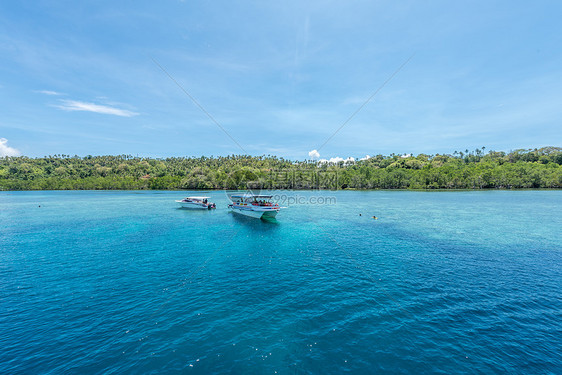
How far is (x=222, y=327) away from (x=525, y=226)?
64625 millimetres

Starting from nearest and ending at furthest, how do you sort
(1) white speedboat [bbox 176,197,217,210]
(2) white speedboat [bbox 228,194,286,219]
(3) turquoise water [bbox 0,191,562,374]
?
(3) turquoise water [bbox 0,191,562,374]
(2) white speedboat [bbox 228,194,286,219]
(1) white speedboat [bbox 176,197,217,210]

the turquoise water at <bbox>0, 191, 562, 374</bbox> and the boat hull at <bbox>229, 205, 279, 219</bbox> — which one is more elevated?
the boat hull at <bbox>229, 205, 279, 219</bbox>

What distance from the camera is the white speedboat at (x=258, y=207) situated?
191 feet

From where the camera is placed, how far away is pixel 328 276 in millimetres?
24359

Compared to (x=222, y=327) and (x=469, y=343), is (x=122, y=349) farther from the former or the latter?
(x=469, y=343)

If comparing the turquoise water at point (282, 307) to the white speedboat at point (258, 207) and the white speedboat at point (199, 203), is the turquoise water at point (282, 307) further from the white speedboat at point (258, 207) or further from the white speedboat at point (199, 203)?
the white speedboat at point (199, 203)

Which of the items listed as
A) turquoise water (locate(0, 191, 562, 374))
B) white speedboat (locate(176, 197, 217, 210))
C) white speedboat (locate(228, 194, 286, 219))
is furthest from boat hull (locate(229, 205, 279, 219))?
white speedboat (locate(176, 197, 217, 210))

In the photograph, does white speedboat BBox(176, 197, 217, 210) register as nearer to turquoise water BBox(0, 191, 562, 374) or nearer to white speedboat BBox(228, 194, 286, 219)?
white speedboat BBox(228, 194, 286, 219)

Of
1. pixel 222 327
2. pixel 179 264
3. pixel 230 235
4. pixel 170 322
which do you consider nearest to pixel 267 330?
pixel 222 327

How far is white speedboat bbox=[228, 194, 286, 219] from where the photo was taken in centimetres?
5819

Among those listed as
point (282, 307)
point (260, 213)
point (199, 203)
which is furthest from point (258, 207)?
point (282, 307)

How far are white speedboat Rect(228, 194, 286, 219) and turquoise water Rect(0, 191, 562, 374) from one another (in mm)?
21440

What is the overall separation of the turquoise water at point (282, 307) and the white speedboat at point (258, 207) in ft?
70.3

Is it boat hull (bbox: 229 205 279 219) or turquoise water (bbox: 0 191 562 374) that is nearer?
turquoise water (bbox: 0 191 562 374)
